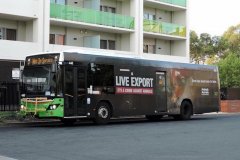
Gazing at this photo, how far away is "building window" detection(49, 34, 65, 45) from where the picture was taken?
35375 millimetres

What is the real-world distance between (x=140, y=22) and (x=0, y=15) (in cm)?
1350

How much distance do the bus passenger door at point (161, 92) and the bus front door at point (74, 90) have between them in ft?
18.2

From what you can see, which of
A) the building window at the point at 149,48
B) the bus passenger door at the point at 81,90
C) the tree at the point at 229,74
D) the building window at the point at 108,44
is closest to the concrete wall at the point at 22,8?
the building window at the point at 108,44

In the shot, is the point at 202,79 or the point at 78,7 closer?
the point at 202,79

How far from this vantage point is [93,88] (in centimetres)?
2158

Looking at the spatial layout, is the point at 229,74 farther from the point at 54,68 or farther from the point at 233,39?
the point at 54,68

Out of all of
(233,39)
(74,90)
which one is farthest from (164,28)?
(233,39)

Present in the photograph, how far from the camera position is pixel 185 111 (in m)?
27.6

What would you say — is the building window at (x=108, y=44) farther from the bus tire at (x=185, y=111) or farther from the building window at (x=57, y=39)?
the bus tire at (x=185, y=111)

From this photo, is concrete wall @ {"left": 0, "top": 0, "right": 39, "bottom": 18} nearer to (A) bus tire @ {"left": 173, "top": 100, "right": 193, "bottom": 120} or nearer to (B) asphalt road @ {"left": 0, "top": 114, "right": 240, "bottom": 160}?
(A) bus tire @ {"left": 173, "top": 100, "right": 193, "bottom": 120}

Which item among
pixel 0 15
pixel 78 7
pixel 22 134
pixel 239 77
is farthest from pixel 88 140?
pixel 239 77

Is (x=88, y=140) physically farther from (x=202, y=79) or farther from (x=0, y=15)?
(x=0, y=15)

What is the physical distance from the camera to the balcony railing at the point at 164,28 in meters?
41.4

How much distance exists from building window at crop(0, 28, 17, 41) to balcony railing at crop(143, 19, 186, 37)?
40.9 ft
